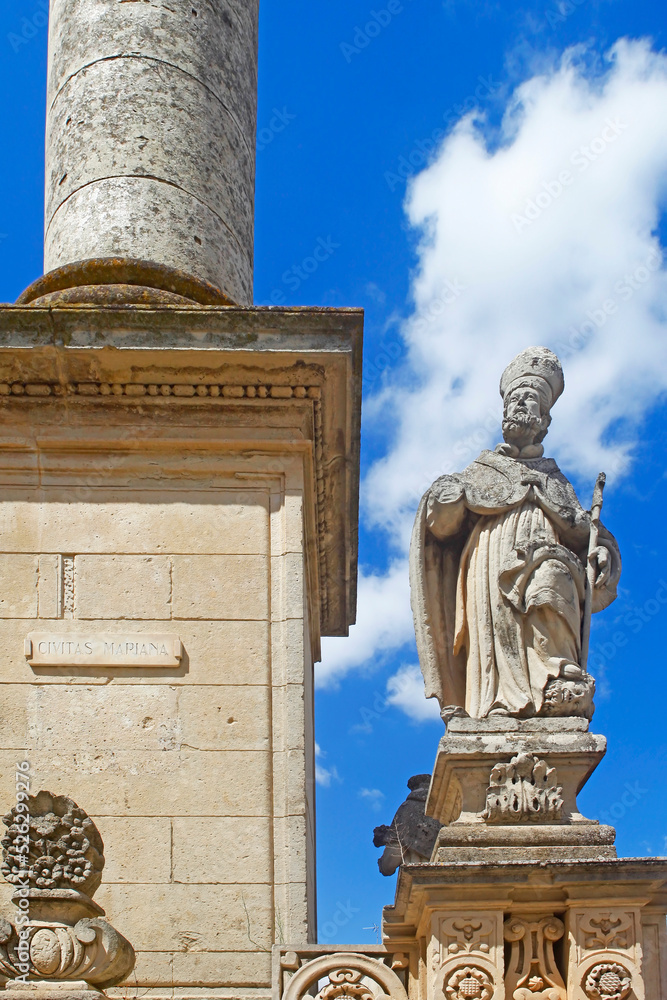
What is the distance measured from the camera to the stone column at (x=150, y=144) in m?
9.02

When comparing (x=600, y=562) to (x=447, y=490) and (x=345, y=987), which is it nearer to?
(x=447, y=490)

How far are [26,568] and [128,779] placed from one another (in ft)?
4.55

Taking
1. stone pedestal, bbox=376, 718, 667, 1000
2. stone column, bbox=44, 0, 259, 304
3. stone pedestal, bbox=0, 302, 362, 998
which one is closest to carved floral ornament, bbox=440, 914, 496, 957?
stone pedestal, bbox=376, 718, 667, 1000

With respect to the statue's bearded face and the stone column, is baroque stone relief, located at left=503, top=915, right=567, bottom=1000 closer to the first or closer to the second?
the statue's bearded face

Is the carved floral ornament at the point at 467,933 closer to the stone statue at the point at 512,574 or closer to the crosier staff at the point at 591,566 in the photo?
the stone statue at the point at 512,574

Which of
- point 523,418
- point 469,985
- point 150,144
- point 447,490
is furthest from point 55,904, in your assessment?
point 150,144

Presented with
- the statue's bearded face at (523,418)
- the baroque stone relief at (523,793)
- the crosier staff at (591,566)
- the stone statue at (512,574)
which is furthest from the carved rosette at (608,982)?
the statue's bearded face at (523,418)

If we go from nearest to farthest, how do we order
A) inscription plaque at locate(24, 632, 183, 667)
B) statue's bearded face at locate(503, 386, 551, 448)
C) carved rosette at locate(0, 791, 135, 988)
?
carved rosette at locate(0, 791, 135, 988) → inscription plaque at locate(24, 632, 183, 667) → statue's bearded face at locate(503, 386, 551, 448)

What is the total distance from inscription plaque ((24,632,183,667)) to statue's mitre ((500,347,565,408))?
107 inches

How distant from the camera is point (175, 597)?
25.6 feet

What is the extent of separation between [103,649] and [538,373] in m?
3.18

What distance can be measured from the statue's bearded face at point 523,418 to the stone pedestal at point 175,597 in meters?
0.96

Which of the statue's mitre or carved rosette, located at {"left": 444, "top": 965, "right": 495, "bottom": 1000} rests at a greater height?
the statue's mitre

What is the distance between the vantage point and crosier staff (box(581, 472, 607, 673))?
7.90 meters
